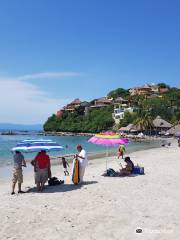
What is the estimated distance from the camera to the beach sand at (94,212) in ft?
25.9

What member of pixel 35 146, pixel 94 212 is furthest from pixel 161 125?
pixel 94 212

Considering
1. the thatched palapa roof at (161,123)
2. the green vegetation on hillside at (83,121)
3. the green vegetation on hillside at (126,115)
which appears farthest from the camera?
the green vegetation on hillside at (83,121)

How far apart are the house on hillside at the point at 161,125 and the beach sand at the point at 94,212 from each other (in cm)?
10124

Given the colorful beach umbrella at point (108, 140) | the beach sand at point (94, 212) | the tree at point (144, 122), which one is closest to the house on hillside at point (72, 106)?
the tree at point (144, 122)

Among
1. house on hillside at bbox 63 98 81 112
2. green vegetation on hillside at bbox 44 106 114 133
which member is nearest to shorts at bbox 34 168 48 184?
green vegetation on hillside at bbox 44 106 114 133

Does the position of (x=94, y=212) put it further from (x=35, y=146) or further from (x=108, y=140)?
(x=108, y=140)

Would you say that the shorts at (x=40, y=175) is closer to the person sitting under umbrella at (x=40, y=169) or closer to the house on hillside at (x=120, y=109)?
the person sitting under umbrella at (x=40, y=169)

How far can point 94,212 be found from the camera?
31.6 feet

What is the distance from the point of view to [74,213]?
380 inches

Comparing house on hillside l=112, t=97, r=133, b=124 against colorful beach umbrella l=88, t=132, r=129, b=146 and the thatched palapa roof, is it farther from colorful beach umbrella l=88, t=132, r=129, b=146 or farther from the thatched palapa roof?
colorful beach umbrella l=88, t=132, r=129, b=146

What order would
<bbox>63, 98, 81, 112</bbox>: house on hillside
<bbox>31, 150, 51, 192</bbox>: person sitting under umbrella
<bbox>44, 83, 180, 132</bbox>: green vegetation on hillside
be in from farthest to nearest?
<bbox>63, 98, 81, 112</bbox>: house on hillside → <bbox>44, 83, 180, 132</bbox>: green vegetation on hillside → <bbox>31, 150, 51, 192</bbox>: person sitting under umbrella

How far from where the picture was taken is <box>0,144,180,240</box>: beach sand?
311 inches

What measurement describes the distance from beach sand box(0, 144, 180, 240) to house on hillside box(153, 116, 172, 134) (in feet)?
332

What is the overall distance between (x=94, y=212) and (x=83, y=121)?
150 meters
